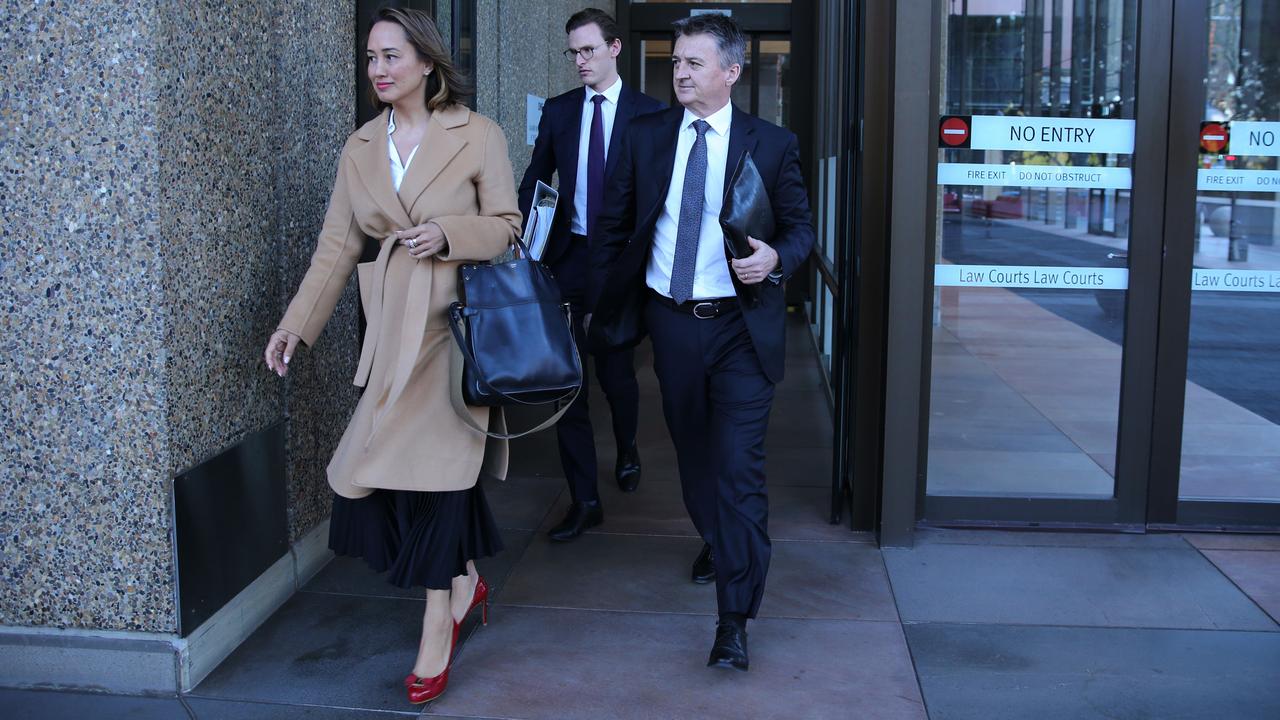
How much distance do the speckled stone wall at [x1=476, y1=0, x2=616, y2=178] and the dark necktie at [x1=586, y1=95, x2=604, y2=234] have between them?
66.9 inches

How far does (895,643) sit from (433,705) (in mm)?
1447

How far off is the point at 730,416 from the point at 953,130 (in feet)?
5.86

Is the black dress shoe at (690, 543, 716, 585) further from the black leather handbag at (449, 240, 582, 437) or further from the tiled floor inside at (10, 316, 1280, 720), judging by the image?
the black leather handbag at (449, 240, 582, 437)

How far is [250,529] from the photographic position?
151 inches

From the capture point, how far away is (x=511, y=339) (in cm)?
324

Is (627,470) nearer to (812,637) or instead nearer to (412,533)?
(812,637)

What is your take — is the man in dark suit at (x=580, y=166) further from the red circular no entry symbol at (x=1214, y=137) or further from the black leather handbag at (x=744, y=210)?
the red circular no entry symbol at (x=1214, y=137)

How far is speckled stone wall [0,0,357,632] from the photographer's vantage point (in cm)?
320

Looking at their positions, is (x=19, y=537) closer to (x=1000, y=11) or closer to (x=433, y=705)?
(x=433, y=705)

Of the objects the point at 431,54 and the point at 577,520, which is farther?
the point at 577,520

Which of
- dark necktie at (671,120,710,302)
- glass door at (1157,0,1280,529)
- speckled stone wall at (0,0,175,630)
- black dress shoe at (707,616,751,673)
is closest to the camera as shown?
speckled stone wall at (0,0,175,630)

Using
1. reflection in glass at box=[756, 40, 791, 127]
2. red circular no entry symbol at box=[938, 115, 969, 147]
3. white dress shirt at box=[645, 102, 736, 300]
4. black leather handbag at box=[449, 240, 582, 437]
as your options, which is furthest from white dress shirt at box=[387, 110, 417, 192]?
reflection in glass at box=[756, 40, 791, 127]

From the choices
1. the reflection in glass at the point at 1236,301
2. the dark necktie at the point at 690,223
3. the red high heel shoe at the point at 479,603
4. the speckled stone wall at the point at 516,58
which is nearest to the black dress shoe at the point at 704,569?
the red high heel shoe at the point at 479,603

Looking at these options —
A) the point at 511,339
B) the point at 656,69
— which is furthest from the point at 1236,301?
the point at 656,69
